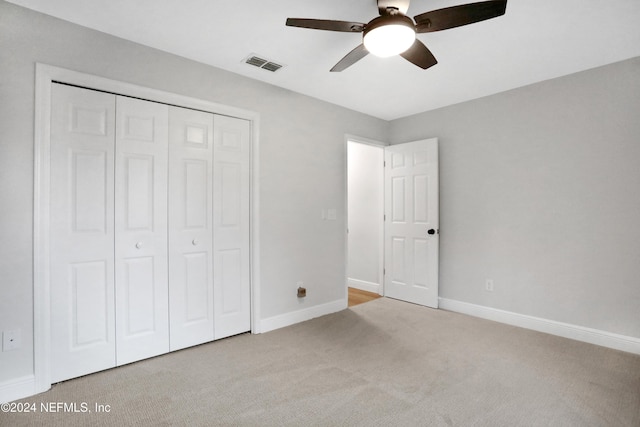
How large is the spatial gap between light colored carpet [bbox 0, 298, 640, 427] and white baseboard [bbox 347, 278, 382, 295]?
1.54 metres

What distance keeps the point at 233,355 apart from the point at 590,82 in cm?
394

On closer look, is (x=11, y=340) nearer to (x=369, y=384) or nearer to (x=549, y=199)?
(x=369, y=384)

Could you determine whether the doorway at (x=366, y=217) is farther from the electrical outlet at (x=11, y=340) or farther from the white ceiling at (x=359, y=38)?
the electrical outlet at (x=11, y=340)

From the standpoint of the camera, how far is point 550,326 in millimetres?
3133

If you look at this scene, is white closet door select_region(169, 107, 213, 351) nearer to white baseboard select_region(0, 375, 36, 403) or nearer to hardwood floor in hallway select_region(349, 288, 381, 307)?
white baseboard select_region(0, 375, 36, 403)

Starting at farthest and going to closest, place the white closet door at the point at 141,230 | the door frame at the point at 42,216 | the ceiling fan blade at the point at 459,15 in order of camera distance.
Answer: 1. the white closet door at the point at 141,230
2. the door frame at the point at 42,216
3. the ceiling fan blade at the point at 459,15

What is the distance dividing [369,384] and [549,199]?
98.3 inches

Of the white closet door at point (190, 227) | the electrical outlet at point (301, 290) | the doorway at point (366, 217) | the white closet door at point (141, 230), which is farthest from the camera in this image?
the doorway at point (366, 217)

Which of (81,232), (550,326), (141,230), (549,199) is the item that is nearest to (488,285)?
(550,326)

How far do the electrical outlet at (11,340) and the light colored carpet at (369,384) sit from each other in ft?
1.17

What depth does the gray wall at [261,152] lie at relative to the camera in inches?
78.8

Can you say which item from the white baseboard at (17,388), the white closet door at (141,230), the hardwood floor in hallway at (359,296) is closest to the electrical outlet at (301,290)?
the hardwood floor in hallway at (359,296)

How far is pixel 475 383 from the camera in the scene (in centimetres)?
222

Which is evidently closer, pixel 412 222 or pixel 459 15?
pixel 459 15
